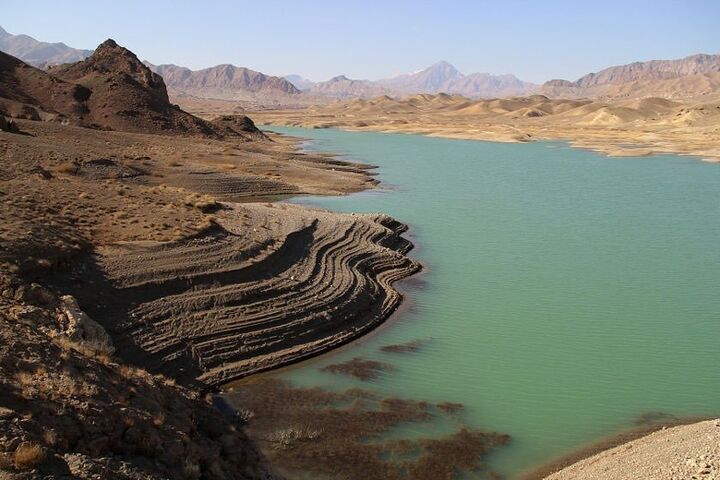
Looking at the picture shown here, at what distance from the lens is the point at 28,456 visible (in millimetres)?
6676

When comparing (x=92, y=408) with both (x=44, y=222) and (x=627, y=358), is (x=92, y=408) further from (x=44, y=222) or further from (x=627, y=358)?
(x=627, y=358)

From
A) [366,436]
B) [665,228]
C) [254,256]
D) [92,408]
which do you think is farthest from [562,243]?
[92,408]

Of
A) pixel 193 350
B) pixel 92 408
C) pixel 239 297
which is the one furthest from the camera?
pixel 239 297

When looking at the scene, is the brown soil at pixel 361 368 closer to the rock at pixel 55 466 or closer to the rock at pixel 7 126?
the rock at pixel 55 466

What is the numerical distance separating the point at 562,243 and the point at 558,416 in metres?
15.0

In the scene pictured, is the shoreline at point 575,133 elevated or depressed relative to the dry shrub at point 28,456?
elevated

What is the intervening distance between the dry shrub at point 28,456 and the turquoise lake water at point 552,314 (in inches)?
285

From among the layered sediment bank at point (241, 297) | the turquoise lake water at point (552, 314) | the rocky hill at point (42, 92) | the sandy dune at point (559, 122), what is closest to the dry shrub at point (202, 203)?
the layered sediment bank at point (241, 297)

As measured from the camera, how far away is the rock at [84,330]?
1213 centimetres

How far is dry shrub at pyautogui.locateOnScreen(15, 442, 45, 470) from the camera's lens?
659 cm

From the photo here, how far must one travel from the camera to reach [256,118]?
134875mm

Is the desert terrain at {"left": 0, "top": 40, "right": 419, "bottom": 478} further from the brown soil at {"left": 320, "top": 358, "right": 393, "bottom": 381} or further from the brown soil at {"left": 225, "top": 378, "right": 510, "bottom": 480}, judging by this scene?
the brown soil at {"left": 320, "top": 358, "right": 393, "bottom": 381}

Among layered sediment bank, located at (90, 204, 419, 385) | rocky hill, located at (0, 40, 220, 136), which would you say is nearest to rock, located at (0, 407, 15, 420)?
layered sediment bank, located at (90, 204, 419, 385)

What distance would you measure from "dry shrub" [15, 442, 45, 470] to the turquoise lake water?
725 centimetres
